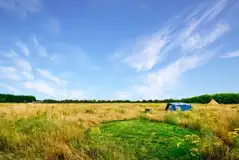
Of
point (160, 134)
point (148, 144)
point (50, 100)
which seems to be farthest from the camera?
point (50, 100)

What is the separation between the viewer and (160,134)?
7.02 metres

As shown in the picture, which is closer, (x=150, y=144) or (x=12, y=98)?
(x=150, y=144)

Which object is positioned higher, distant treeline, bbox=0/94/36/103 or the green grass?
distant treeline, bbox=0/94/36/103

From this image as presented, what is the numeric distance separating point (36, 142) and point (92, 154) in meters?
1.74

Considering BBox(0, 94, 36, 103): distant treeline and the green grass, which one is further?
BBox(0, 94, 36, 103): distant treeline

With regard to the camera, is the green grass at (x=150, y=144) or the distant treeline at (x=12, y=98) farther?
the distant treeline at (x=12, y=98)

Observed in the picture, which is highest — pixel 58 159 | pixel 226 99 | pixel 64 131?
pixel 226 99

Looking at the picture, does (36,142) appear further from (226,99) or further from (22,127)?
(226,99)

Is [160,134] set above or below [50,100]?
below

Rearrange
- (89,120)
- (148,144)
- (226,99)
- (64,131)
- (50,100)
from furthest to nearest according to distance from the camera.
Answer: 1. (50,100)
2. (226,99)
3. (89,120)
4. (64,131)
5. (148,144)

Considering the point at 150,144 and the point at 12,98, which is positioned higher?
the point at 12,98

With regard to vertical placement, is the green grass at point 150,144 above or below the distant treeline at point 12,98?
below

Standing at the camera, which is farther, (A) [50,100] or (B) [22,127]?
(A) [50,100]

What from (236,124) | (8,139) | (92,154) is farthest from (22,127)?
(236,124)
